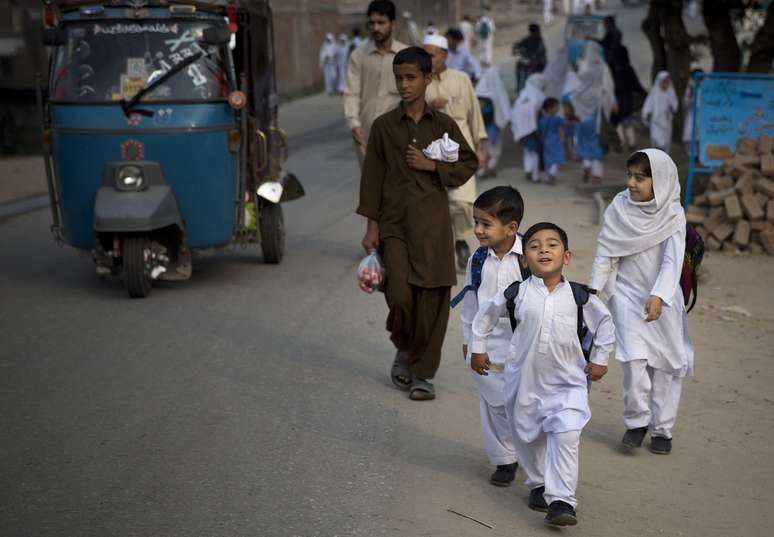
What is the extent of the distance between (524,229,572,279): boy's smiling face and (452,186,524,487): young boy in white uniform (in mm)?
418

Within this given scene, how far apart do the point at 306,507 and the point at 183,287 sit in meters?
5.03

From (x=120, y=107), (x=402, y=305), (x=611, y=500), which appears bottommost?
(x=611, y=500)

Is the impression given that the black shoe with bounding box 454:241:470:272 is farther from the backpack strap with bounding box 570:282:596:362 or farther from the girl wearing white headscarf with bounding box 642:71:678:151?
the girl wearing white headscarf with bounding box 642:71:678:151

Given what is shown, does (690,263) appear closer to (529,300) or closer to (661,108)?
(529,300)

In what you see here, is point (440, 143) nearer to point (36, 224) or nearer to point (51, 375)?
point (51, 375)

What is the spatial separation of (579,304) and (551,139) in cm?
1146

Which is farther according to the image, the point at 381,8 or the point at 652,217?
the point at 381,8

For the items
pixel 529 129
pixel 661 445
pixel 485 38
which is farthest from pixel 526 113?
pixel 485 38

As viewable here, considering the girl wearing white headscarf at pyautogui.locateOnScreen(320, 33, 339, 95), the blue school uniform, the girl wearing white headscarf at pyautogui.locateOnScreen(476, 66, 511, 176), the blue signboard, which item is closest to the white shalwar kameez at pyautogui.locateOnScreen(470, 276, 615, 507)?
the blue signboard

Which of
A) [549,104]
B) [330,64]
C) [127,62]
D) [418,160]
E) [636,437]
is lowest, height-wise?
[330,64]

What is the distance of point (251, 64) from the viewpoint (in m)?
10.3

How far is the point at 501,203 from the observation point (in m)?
5.11

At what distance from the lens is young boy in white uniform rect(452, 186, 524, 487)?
513cm

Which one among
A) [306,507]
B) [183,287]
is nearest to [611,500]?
[306,507]
